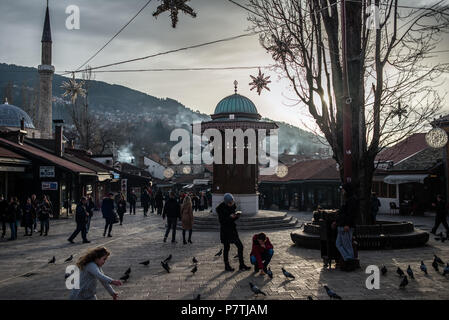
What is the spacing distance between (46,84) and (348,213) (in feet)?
172

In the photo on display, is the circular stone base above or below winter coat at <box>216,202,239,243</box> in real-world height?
below

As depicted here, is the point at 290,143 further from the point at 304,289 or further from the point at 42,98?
the point at 304,289

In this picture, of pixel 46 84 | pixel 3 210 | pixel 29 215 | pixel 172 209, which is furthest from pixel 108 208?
pixel 46 84

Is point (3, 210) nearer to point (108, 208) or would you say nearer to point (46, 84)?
point (108, 208)

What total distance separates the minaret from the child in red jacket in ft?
163

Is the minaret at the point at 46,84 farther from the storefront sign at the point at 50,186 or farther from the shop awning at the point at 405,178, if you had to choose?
A: the shop awning at the point at 405,178

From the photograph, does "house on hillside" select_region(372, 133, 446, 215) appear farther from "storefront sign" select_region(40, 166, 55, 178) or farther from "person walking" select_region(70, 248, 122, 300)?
"person walking" select_region(70, 248, 122, 300)

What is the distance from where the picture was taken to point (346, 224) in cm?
811

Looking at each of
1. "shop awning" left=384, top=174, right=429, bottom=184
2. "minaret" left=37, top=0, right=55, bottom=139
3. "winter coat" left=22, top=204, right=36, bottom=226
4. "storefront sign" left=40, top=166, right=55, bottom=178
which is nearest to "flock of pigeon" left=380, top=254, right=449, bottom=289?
"winter coat" left=22, top=204, right=36, bottom=226

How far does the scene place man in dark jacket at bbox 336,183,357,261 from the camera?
8070 mm

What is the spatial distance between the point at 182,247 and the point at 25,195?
14233mm

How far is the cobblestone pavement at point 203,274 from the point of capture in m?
6.79
